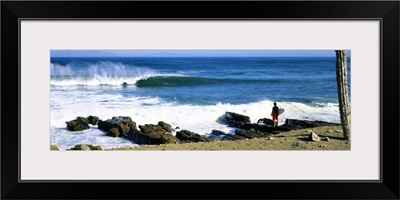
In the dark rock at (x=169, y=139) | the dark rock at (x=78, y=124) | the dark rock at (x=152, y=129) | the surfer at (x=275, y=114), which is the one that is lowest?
the dark rock at (x=169, y=139)

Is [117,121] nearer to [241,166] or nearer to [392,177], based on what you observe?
[241,166]

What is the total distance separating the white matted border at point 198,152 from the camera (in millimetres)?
5270

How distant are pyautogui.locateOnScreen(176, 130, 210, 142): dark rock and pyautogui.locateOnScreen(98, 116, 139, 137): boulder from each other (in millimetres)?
458

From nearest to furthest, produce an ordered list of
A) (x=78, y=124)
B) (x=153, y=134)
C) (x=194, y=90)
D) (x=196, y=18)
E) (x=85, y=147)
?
(x=196, y=18) < (x=85, y=147) < (x=78, y=124) < (x=153, y=134) < (x=194, y=90)

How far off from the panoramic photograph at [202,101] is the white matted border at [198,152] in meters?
0.15

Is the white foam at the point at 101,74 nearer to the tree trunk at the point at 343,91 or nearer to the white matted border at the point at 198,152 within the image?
the white matted border at the point at 198,152

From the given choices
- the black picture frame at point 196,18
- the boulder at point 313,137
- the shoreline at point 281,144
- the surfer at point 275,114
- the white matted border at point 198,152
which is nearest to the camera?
the black picture frame at point 196,18

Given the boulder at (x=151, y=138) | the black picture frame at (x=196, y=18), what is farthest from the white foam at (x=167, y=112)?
the black picture frame at (x=196, y=18)

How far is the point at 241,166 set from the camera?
5.32 meters

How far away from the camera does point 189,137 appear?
5.97m

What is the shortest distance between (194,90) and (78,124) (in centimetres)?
129

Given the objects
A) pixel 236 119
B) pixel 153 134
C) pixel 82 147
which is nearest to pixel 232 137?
pixel 236 119

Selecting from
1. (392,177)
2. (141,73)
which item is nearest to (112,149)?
(141,73)

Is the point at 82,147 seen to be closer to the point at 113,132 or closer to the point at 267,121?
the point at 113,132
